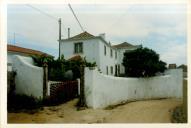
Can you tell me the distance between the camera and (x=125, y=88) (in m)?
4.69

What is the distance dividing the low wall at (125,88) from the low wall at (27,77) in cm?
70

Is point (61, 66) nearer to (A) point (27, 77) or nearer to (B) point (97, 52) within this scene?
(A) point (27, 77)

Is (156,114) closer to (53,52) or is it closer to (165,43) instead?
(165,43)

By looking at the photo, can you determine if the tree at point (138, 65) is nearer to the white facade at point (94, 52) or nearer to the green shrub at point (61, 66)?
the white facade at point (94, 52)

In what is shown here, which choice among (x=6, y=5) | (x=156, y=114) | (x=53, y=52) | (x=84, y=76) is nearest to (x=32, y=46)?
(x=53, y=52)

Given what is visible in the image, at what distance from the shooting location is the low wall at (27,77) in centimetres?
374

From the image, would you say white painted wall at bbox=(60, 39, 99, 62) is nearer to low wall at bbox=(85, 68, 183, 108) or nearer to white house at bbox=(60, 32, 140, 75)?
white house at bbox=(60, 32, 140, 75)

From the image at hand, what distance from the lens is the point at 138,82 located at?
16.7ft

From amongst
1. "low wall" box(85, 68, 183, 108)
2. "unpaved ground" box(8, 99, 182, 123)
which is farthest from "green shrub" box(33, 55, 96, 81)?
"unpaved ground" box(8, 99, 182, 123)

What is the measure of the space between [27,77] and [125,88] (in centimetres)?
164

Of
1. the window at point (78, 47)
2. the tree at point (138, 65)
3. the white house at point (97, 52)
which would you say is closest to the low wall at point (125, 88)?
the tree at point (138, 65)

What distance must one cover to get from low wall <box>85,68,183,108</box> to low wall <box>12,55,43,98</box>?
0.70 meters

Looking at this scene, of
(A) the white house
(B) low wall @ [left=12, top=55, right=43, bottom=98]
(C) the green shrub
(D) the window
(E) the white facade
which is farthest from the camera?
(D) the window

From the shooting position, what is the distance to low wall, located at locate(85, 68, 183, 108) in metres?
3.81
